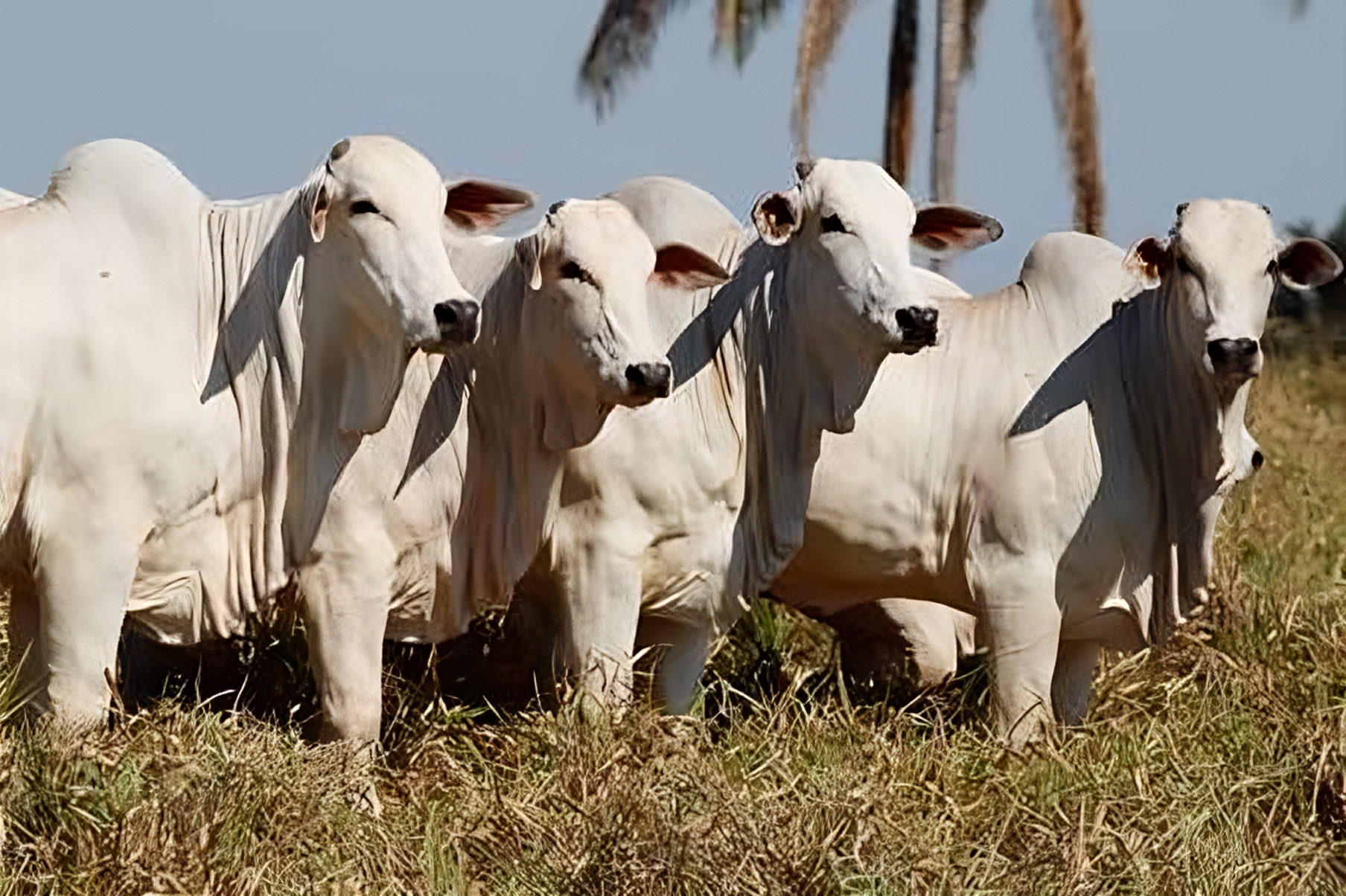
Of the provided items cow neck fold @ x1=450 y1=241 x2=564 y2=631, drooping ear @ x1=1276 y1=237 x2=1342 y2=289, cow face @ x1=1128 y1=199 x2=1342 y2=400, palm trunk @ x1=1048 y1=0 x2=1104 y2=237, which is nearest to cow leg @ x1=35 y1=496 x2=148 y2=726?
cow neck fold @ x1=450 y1=241 x2=564 y2=631

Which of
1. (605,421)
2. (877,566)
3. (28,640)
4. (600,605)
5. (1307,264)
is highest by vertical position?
(1307,264)

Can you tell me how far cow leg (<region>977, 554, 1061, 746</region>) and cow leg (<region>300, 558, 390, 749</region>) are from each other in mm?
1836

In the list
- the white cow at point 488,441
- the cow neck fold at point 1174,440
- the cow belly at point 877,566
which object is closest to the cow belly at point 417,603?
the white cow at point 488,441

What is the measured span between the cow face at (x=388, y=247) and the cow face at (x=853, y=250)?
1.17 metres

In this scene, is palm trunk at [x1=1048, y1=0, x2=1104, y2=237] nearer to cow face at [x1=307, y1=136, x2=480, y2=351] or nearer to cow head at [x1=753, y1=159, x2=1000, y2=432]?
cow head at [x1=753, y1=159, x2=1000, y2=432]

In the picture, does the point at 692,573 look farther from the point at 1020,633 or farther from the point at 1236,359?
the point at 1236,359

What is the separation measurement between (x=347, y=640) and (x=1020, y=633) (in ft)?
6.55

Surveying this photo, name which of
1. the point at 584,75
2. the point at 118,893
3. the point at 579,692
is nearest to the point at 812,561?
the point at 579,692

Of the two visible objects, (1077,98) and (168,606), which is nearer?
(168,606)

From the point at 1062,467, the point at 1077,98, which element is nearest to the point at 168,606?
the point at 1062,467

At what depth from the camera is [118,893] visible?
17.7 ft

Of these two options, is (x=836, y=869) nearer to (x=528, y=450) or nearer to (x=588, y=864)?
(x=588, y=864)

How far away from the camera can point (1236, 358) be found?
718 cm

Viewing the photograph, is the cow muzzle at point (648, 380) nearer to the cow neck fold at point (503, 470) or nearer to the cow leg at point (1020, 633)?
the cow neck fold at point (503, 470)
